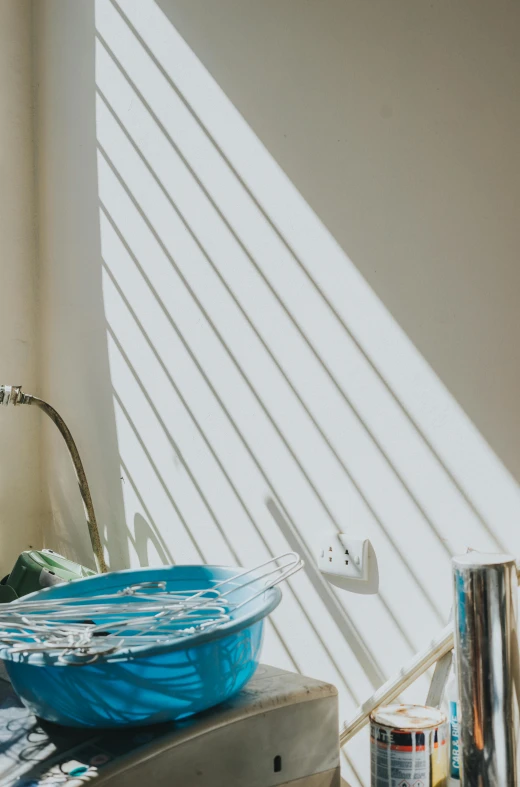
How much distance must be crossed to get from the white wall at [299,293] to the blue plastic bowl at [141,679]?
14.9 inches

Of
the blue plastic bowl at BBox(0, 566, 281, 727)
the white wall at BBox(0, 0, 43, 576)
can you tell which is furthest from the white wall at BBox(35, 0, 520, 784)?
the blue plastic bowl at BBox(0, 566, 281, 727)

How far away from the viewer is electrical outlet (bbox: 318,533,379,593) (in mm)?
1177

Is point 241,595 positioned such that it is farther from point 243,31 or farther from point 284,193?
point 243,31

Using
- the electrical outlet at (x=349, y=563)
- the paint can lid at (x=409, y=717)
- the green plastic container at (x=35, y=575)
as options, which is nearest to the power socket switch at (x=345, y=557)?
the electrical outlet at (x=349, y=563)

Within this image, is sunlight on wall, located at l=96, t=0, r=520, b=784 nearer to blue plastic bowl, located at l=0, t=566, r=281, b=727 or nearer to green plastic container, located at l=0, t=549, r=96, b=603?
green plastic container, located at l=0, t=549, r=96, b=603

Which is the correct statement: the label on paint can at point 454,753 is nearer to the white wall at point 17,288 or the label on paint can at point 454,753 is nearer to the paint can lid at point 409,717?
the paint can lid at point 409,717

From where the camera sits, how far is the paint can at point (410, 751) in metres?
0.94

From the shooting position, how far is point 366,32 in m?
1.17

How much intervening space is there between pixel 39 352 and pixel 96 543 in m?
0.54

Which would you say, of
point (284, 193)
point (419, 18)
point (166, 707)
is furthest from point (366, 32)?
point (166, 707)

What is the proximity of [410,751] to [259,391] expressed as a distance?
2.08 ft

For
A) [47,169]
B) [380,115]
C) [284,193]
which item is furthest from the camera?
[47,169]

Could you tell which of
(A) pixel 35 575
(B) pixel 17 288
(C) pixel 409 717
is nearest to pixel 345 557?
(C) pixel 409 717

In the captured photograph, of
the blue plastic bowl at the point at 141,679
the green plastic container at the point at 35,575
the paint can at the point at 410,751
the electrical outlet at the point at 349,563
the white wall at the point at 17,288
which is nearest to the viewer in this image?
the blue plastic bowl at the point at 141,679
